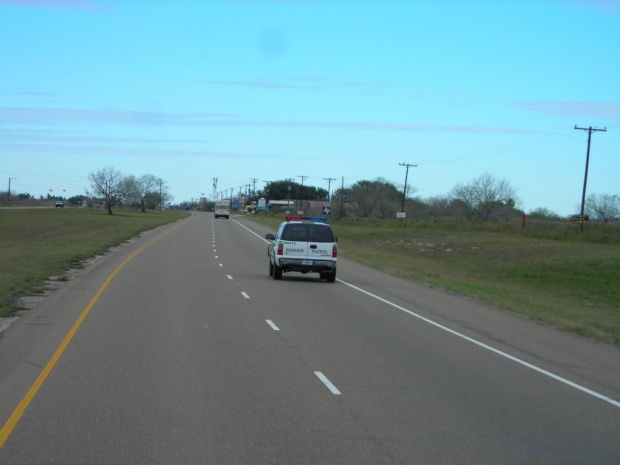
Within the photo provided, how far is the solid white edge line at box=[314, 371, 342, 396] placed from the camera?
31.6 ft

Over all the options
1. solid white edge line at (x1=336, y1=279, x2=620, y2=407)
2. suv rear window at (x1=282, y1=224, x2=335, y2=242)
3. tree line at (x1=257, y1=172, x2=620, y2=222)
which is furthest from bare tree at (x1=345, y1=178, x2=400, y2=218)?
solid white edge line at (x1=336, y1=279, x2=620, y2=407)

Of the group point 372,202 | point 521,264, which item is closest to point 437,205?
point 372,202

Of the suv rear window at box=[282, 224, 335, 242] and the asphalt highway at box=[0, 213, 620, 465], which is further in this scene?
the suv rear window at box=[282, 224, 335, 242]

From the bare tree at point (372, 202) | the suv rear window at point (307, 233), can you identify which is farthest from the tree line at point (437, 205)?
the suv rear window at point (307, 233)

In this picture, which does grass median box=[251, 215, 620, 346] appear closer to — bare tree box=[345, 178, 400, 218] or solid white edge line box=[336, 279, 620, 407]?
solid white edge line box=[336, 279, 620, 407]

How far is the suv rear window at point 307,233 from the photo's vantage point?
1059 inches

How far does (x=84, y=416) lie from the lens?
809 centimetres

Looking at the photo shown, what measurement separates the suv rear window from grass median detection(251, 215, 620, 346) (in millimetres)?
4302

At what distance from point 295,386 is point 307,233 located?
56.8 ft

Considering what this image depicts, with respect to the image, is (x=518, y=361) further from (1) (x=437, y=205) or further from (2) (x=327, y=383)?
(1) (x=437, y=205)

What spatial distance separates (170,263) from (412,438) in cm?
2654

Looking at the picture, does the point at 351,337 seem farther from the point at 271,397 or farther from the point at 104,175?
the point at 104,175

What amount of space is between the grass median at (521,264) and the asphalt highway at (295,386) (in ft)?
13.7

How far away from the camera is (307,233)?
27078mm
